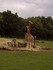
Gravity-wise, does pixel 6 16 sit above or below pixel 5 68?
above

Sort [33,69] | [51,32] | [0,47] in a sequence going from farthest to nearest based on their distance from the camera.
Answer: [51,32] < [0,47] < [33,69]

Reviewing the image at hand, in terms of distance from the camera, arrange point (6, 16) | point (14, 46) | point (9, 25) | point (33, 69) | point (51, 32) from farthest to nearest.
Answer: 1. point (51, 32)
2. point (6, 16)
3. point (9, 25)
4. point (14, 46)
5. point (33, 69)

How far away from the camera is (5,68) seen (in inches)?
629

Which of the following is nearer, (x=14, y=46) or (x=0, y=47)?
(x=0, y=47)

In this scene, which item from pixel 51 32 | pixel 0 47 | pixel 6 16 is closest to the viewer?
pixel 0 47

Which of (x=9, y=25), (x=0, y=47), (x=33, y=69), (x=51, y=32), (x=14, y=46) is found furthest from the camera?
(x=51, y=32)

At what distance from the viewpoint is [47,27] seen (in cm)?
10862

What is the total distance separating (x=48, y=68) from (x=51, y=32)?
88.9 m

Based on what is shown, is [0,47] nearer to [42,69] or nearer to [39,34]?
[42,69]

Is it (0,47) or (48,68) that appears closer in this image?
(48,68)

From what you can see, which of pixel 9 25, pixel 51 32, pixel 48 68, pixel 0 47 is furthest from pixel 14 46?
pixel 51 32

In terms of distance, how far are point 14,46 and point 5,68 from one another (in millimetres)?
19023

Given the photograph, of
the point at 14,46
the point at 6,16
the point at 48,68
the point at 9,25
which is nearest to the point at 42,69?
the point at 48,68

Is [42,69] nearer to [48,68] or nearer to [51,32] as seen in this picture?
[48,68]
